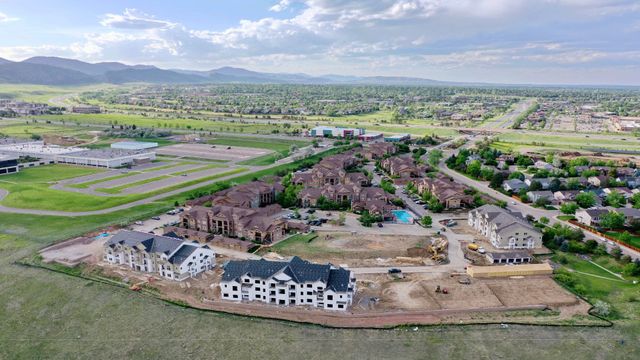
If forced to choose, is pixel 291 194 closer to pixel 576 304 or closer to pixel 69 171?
pixel 576 304

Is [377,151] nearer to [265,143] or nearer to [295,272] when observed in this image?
[265,143]

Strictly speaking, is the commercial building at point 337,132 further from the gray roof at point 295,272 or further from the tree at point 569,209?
the gray roof at point 295,272

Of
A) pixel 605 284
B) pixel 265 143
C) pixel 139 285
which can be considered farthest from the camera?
pixel 265 143

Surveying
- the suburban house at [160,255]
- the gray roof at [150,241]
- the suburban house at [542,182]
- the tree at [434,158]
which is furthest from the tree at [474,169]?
the gray roof at [150,241]

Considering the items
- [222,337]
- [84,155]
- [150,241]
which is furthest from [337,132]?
[222,337]

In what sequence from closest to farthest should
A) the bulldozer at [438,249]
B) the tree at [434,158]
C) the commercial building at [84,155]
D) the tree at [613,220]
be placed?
the bulldozer at [438,249] → the tree at [613,220] → the commercial building at [84,155] → the tree at [434,158]

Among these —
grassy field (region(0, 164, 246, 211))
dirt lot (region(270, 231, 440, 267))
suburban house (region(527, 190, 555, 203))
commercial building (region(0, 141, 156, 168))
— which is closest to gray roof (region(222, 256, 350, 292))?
dirt lot (region(270, 231, 440, 267))
